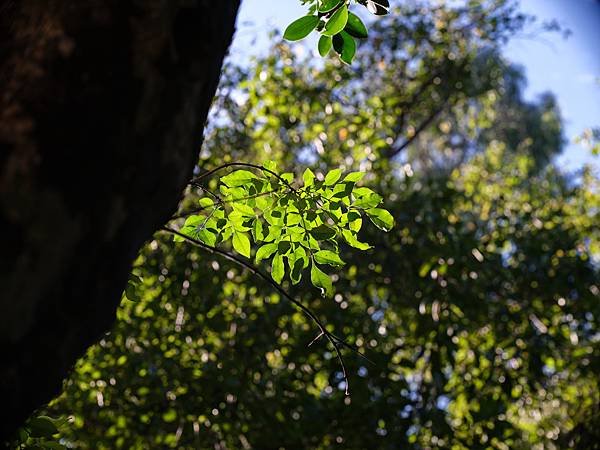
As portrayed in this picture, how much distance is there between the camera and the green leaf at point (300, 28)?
172 cm

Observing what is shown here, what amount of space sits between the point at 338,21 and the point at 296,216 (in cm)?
64

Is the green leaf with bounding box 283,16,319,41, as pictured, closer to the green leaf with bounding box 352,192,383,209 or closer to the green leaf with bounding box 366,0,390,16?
the green leaf with bounding box 366,0,390,16

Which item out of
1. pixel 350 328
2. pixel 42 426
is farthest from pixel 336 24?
pixel 350 328

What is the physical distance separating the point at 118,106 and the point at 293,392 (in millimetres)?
3881

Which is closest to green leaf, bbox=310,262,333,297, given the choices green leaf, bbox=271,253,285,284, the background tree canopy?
green leaf, bbox=271,253,285,284

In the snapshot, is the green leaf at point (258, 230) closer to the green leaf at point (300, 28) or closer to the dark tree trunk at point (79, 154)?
the green leaf at point (300, 28)

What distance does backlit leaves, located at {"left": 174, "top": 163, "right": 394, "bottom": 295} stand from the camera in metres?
1.98

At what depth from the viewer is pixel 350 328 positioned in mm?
4844

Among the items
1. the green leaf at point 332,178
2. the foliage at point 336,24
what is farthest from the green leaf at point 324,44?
the green leaf at point 332,178

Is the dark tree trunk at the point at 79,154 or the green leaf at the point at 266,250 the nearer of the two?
the dark tree trunk at the point at 79,154

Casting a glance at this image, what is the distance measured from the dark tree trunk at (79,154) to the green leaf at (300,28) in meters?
0.69

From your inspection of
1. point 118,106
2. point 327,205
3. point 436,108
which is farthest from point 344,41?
point 436,108

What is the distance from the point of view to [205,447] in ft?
16.0

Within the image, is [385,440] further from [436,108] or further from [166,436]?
[436,108]
